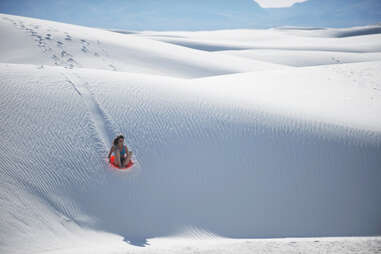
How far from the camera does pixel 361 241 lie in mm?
3994

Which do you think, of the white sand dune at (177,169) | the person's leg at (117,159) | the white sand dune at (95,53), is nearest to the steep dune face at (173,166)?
the white sand dune at (177,169)

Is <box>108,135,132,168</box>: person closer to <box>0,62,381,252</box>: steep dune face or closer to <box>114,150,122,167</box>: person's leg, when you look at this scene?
<box>114,150,122,167</box>: person's leg

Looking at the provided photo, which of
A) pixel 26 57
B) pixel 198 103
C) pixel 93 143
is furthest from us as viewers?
pixel 26 57

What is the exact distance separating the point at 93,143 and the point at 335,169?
484cm

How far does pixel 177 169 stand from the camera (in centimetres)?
565

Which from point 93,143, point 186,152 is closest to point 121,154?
point 93,143

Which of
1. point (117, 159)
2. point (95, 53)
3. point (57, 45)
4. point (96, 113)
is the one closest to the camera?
point (117, 159)

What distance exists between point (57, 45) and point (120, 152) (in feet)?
38.1

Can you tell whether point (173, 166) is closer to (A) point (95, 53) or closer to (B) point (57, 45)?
(A) point (95, 53)

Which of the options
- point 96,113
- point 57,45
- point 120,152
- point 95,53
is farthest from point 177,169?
point 57,45

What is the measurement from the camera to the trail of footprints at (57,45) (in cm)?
1344

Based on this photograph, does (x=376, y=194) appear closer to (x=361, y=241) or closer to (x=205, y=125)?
(x=361, y=241)

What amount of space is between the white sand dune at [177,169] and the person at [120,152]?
0.65ft

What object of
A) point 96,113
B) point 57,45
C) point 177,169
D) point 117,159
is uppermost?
point 57,45
